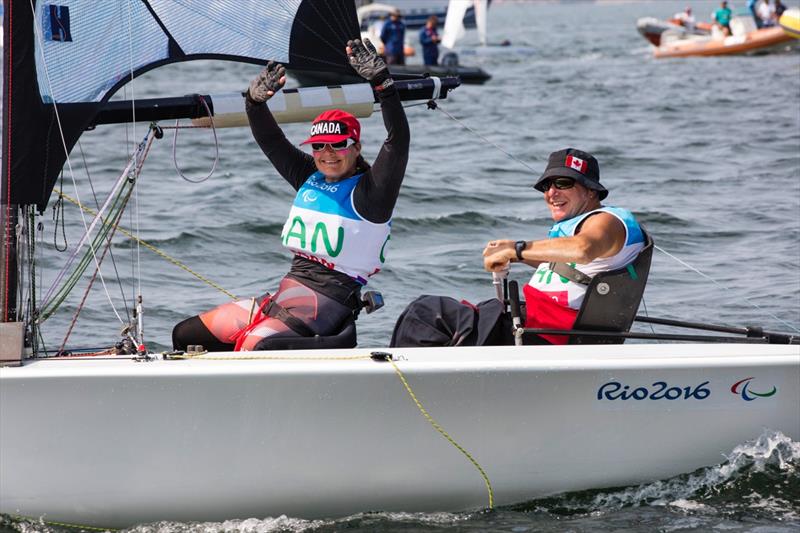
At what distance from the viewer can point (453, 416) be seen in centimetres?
356

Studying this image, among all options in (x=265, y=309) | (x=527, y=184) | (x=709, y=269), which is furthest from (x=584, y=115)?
(x=265, y=309)

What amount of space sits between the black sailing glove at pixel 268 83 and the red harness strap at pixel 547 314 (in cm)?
103

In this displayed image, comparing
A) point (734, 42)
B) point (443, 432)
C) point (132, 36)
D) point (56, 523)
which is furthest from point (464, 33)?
point (56, 523)

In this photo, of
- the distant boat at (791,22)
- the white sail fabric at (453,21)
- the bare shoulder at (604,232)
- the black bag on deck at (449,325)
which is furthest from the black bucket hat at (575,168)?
the distant boat at (791,22)

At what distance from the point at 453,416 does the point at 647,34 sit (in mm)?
23700

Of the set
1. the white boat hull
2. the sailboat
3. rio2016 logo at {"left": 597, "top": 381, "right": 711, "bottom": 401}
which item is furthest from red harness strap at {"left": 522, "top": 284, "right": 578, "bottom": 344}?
the sailboat

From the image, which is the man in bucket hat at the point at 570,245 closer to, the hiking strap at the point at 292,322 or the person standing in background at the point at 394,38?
the hiking strap at the point at 292,322

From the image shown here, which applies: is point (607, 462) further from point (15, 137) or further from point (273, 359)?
point (15, 137)

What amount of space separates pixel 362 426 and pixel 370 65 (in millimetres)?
1097

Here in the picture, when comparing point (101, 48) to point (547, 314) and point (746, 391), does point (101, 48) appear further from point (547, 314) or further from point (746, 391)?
point (746, 391)

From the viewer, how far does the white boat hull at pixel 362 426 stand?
11.3 ft

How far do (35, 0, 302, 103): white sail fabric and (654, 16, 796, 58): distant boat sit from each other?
825 inches

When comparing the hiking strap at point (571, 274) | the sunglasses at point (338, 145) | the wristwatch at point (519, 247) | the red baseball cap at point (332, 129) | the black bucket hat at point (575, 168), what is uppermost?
the red baseball cap at point (332, 129)

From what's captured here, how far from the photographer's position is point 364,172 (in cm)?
396
